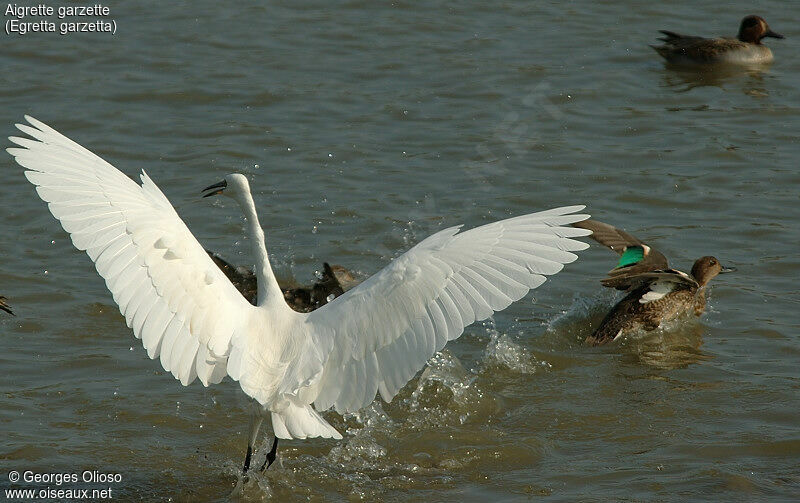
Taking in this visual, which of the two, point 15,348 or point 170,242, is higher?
point 170,242

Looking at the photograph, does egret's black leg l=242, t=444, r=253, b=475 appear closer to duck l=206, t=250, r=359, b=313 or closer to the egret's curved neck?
the egret's curved neck

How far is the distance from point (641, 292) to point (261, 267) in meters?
2.89

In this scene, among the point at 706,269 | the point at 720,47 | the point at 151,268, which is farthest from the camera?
the point at 720,47

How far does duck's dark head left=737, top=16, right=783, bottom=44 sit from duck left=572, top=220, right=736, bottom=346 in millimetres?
5967

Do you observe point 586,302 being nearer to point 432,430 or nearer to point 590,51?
point 432,430

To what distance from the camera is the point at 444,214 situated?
9.29 meters

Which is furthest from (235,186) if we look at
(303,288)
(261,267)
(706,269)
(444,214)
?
(706,269)

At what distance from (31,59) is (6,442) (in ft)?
23.4

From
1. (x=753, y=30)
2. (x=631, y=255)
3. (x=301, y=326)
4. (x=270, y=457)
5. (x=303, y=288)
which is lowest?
(x=270, y=457)

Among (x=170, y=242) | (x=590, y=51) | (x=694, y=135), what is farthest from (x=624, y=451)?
(x=590, y=51)

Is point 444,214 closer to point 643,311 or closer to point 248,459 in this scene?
point 643,311

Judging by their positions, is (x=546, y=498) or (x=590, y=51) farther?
(x=590, y=51)

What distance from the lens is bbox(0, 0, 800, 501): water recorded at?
6.01m

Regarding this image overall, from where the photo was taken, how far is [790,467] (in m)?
5.85
